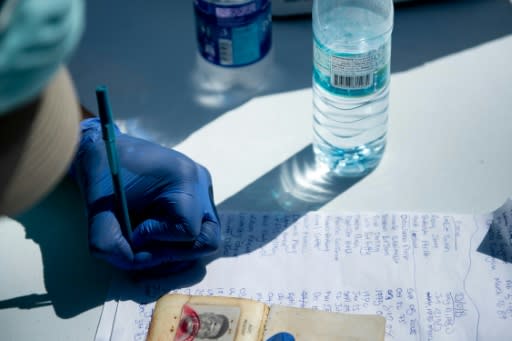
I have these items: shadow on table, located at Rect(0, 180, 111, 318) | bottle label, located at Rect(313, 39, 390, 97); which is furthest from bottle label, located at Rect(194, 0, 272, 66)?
shadow on table, located at Rect(0, 180, 111, 318)

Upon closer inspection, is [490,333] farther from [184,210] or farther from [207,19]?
[207,19]

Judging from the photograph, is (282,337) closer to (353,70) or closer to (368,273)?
(368,273)

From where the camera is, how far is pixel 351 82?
35.1 inches

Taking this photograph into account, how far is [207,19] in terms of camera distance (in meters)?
1.03

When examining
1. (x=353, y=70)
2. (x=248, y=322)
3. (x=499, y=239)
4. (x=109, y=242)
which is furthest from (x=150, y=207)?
(x=499, y=239)

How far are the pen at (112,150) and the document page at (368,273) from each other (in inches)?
3.0

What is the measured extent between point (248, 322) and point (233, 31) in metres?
0.39

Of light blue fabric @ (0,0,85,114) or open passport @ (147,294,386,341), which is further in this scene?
open passport @ (147,294,386,341)

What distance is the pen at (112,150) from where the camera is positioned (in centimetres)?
73

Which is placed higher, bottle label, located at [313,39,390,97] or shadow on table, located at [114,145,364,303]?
bottle label, located at [313,39,390,97]

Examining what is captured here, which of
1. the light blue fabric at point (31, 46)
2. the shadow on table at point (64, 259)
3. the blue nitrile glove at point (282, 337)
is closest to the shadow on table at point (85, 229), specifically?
the shadow on table at point (64, 259)

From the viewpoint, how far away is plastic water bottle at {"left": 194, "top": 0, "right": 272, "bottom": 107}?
1013 mm

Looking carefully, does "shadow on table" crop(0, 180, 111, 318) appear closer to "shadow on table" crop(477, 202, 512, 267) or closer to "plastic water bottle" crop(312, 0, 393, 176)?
"plastic water bottle" crop(312, 0, 393, 176)

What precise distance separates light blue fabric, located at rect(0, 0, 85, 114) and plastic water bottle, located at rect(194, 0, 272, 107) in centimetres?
65
